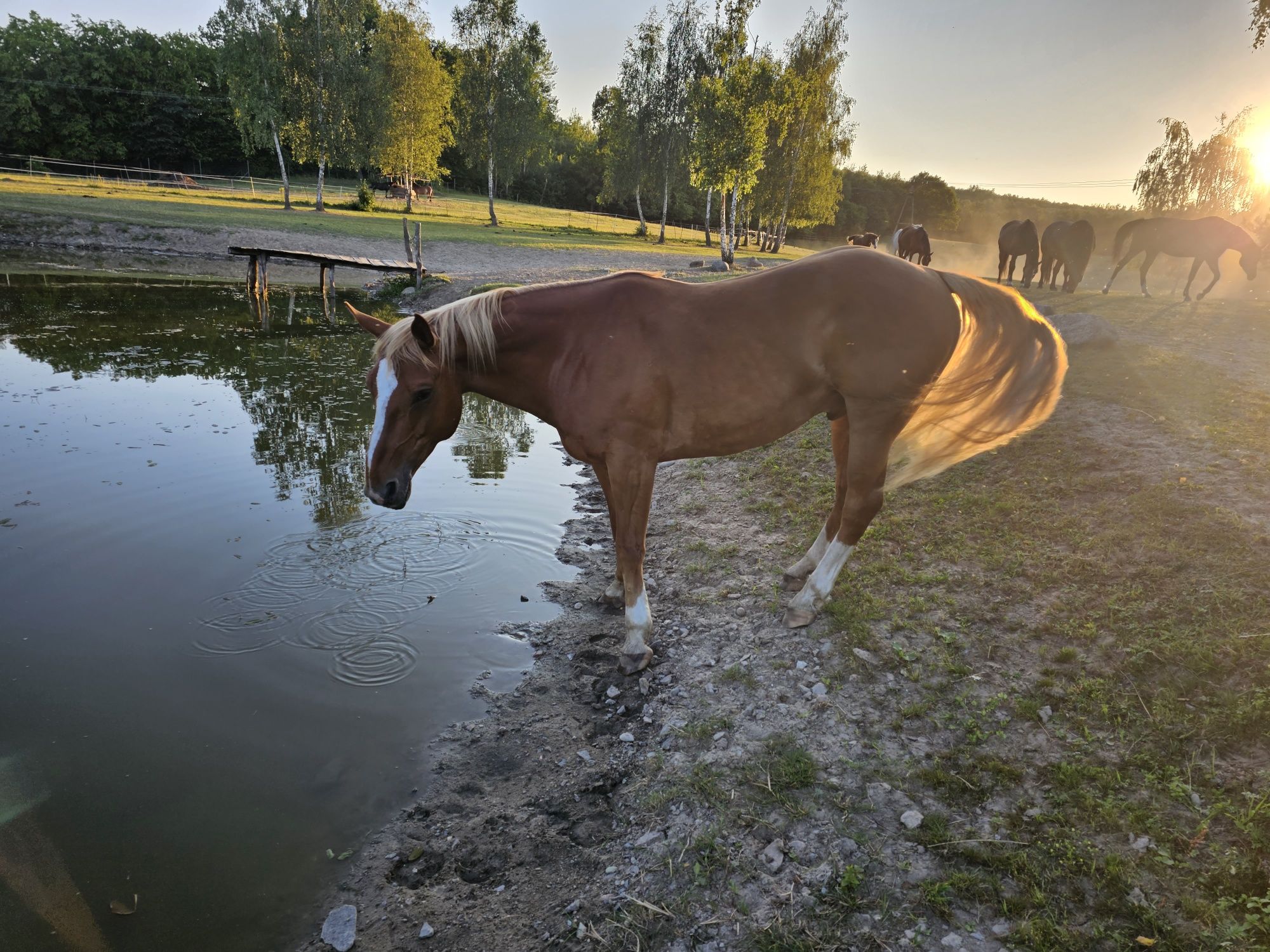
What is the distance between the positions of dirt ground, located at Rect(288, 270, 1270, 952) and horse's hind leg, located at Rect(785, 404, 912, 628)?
0.59 ft

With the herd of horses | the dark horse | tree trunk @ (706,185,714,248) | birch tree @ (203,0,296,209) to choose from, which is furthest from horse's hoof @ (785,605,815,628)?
birch tree @ (203,0,296,209)

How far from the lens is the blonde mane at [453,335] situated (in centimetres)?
355

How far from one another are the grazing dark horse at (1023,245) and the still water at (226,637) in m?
16.0

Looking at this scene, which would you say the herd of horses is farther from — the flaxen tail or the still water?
the still water

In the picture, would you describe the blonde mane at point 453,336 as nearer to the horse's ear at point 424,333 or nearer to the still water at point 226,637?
the horse's ear at point 424,333

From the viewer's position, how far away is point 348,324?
16.4 metres

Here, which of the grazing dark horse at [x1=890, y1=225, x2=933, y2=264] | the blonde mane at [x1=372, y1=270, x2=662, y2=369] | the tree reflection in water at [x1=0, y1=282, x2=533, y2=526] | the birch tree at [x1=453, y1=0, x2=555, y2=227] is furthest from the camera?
the birch tree at [x1=453, y1=0, x2=555, y2=227]

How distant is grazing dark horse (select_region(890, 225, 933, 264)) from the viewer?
1894 cm

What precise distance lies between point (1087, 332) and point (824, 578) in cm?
762

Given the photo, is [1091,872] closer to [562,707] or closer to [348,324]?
[562,707]

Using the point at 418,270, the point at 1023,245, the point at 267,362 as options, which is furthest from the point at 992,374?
the point at 418,270

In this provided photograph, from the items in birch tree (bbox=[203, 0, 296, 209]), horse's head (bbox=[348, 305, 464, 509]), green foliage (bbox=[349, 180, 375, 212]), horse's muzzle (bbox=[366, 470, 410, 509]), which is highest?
birch tree (bbox=[203, 0, 296, 209])

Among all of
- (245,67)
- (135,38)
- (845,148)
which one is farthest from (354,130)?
(135,38)

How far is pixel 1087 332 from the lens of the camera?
893cm
